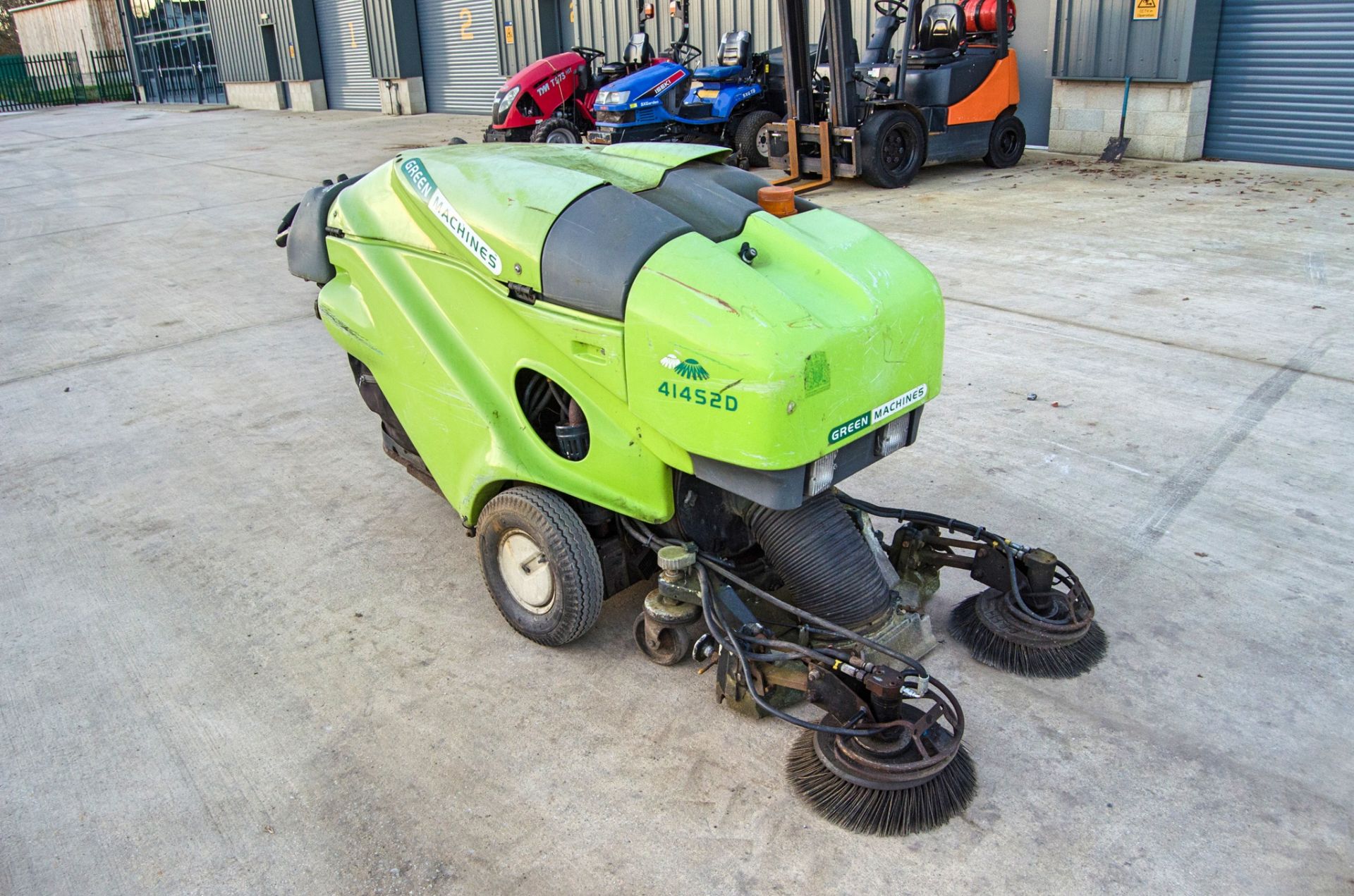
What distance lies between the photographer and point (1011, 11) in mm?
10328

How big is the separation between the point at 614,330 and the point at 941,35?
899 centimetres

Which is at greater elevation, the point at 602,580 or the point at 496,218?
the point at 496,218

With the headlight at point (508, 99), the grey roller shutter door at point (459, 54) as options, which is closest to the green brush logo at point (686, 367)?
the headlight at point (508, 99)

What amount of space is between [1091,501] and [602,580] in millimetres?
1953

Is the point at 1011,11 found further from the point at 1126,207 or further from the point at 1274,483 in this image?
the point at 1274,483

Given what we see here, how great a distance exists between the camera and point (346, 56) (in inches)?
906

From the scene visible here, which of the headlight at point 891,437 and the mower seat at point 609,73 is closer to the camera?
the headlight at point 891,437

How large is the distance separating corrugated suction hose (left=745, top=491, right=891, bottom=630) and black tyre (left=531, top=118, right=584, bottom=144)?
10013 millimetres

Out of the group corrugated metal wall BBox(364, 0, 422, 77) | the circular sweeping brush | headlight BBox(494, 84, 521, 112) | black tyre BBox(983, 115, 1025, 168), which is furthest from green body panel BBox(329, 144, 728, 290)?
corrugated metal wall BBox(364, 0, 422, 77)

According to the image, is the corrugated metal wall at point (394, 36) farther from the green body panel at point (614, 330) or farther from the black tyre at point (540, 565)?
the black tyre at point (540, 565)

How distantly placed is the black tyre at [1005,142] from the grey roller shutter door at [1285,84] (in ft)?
6.03

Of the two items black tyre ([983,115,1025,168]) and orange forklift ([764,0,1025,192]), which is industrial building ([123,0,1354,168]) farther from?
orange forklift ([764,0,1025,192])

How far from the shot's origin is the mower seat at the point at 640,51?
12453mm

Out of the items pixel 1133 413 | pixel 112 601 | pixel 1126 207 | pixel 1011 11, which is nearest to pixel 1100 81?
pixel 1011 11
